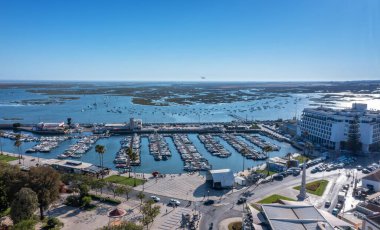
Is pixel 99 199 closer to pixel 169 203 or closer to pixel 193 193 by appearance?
pixel 169 203

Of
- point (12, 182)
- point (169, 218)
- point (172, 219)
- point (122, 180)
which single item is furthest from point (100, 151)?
point (172, 219)

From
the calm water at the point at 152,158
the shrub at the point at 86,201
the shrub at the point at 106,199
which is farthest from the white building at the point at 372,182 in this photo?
the shrub at the point at 86,201

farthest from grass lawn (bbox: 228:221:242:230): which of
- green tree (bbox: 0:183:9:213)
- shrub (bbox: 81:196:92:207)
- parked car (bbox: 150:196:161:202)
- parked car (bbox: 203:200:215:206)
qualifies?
green tree (bbox: 0:183:9:213)

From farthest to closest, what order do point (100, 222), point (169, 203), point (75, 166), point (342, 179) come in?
point (75, 166) < point (342, 179) < point (169, 203) < point (100, 222)

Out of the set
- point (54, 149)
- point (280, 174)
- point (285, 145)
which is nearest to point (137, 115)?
point (54, 149)

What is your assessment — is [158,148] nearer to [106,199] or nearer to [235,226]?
[106,199]
